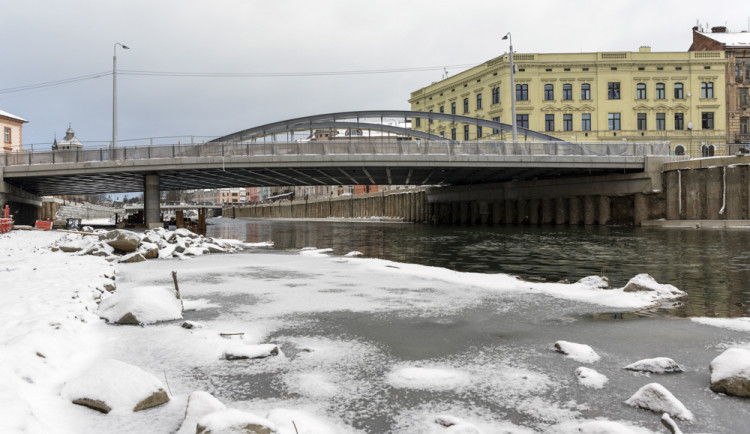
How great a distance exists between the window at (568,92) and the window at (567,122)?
6.70ft

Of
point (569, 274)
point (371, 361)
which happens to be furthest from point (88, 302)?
point (569, 274)

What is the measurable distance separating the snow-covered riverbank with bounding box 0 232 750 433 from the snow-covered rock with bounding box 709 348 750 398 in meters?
0.13

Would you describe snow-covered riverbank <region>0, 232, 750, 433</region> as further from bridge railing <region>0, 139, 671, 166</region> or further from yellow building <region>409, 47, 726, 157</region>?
yellow building <region>409, 47, 726, 157</region>

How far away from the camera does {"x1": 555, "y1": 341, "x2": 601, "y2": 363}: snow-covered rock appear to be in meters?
5.04

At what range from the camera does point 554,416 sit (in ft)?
12.0

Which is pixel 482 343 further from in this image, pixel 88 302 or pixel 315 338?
pixel 88 302

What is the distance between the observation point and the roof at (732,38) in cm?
7231

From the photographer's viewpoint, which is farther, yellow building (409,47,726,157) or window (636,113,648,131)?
window (636,113,648,131)

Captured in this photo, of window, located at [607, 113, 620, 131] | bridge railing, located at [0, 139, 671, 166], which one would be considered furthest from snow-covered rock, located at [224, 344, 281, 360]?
window, located at [607, 113, 620, 131]

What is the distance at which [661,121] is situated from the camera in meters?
63.0

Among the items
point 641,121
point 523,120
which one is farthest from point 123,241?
point 641,121

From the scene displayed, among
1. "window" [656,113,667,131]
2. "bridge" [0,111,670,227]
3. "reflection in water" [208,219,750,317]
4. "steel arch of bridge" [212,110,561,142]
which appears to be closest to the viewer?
"reflection in water" [208,219,750,317]

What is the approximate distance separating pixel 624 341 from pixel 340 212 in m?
85.3

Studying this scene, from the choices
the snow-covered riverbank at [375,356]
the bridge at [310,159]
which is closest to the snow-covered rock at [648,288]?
the snow-covered riverbank at [375,356]
